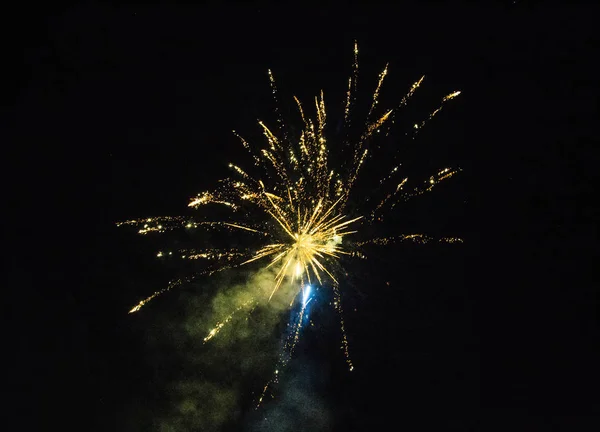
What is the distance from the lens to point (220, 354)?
625 cm

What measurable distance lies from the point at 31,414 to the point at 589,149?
1262 cm

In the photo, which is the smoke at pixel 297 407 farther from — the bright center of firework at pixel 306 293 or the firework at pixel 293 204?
the bright center of firework at pixel 306 293

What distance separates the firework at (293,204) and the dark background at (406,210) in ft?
1.47

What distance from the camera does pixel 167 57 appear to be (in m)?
6.96

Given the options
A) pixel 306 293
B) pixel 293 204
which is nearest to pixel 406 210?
pixel 293 204

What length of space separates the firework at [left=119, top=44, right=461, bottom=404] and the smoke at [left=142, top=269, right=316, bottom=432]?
0.18 metres

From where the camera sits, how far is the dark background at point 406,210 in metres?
6.32

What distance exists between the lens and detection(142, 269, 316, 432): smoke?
6199mm

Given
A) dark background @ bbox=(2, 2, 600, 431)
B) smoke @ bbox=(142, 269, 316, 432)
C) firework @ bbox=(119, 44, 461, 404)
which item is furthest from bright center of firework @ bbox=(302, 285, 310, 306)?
dark background @ bbox=(2, 2, 600, 431)

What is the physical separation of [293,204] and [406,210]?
2435 millimetres

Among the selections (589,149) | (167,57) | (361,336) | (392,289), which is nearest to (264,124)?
(167,57)

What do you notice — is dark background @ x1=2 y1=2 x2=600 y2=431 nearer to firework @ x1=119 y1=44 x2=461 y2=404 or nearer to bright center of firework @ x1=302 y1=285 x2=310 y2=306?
firework @ x1=119 y1=44 x2=461 y2=404

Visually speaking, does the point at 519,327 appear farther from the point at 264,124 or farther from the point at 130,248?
the point at 130,248

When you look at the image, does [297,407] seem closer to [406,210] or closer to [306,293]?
[306,293]
